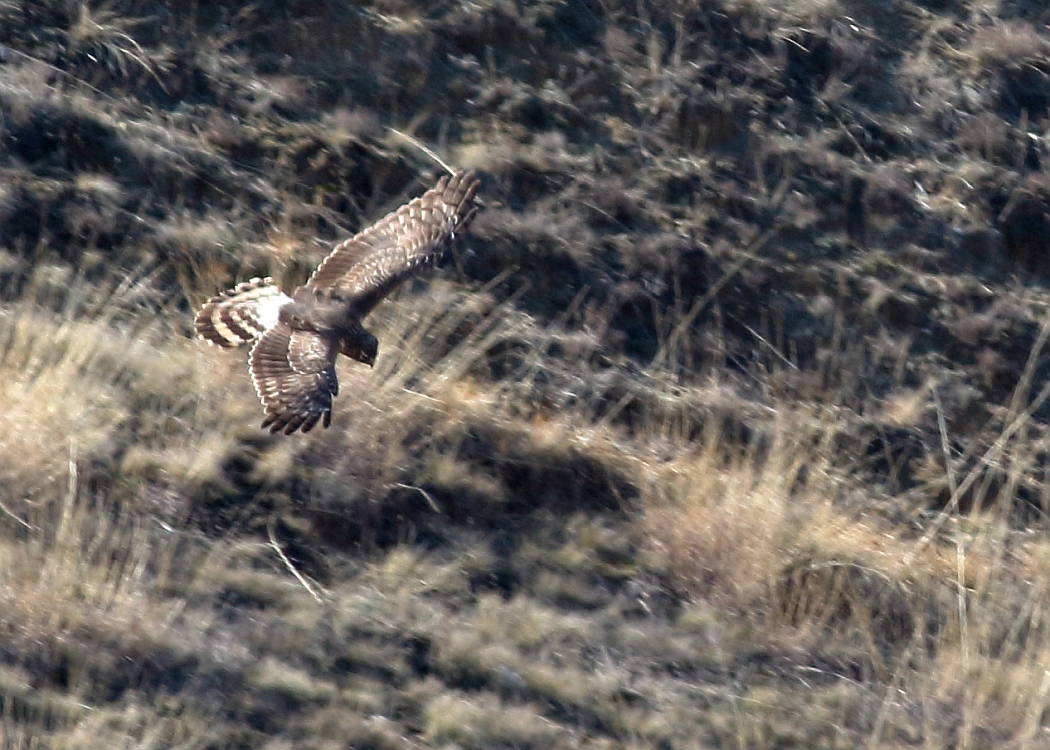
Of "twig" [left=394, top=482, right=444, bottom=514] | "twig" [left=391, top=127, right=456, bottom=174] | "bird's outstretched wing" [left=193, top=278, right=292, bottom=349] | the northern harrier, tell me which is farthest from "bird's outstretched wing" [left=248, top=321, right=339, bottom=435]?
"twig" [left=391, top=127, right=456, bottom=174]

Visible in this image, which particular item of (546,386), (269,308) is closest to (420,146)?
(546,386)

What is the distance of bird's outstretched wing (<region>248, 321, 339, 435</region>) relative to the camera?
6.35 metres

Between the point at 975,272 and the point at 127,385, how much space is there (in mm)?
5117

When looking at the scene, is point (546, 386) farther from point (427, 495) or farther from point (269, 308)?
point (269, 308)

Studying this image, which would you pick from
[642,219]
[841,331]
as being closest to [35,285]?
[642,219]

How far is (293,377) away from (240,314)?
0.89 metres

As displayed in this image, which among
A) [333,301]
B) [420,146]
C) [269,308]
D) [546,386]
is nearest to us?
[333,301]

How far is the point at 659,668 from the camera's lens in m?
6.59

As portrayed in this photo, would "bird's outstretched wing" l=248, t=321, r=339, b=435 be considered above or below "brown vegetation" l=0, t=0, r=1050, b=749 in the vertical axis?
above

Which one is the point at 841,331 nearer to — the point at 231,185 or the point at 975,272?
the point at 975,272

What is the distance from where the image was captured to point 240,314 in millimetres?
7395

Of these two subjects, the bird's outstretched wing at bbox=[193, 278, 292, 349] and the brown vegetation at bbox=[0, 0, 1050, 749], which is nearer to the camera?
the brown vegetation at bbox=[0, 0, 1050, 749]

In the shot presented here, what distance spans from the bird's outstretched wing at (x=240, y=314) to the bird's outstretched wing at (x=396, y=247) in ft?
0.67

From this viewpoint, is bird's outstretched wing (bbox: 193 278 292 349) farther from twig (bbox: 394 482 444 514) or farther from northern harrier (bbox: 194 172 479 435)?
twig (bbox: 394 482 444 514)
